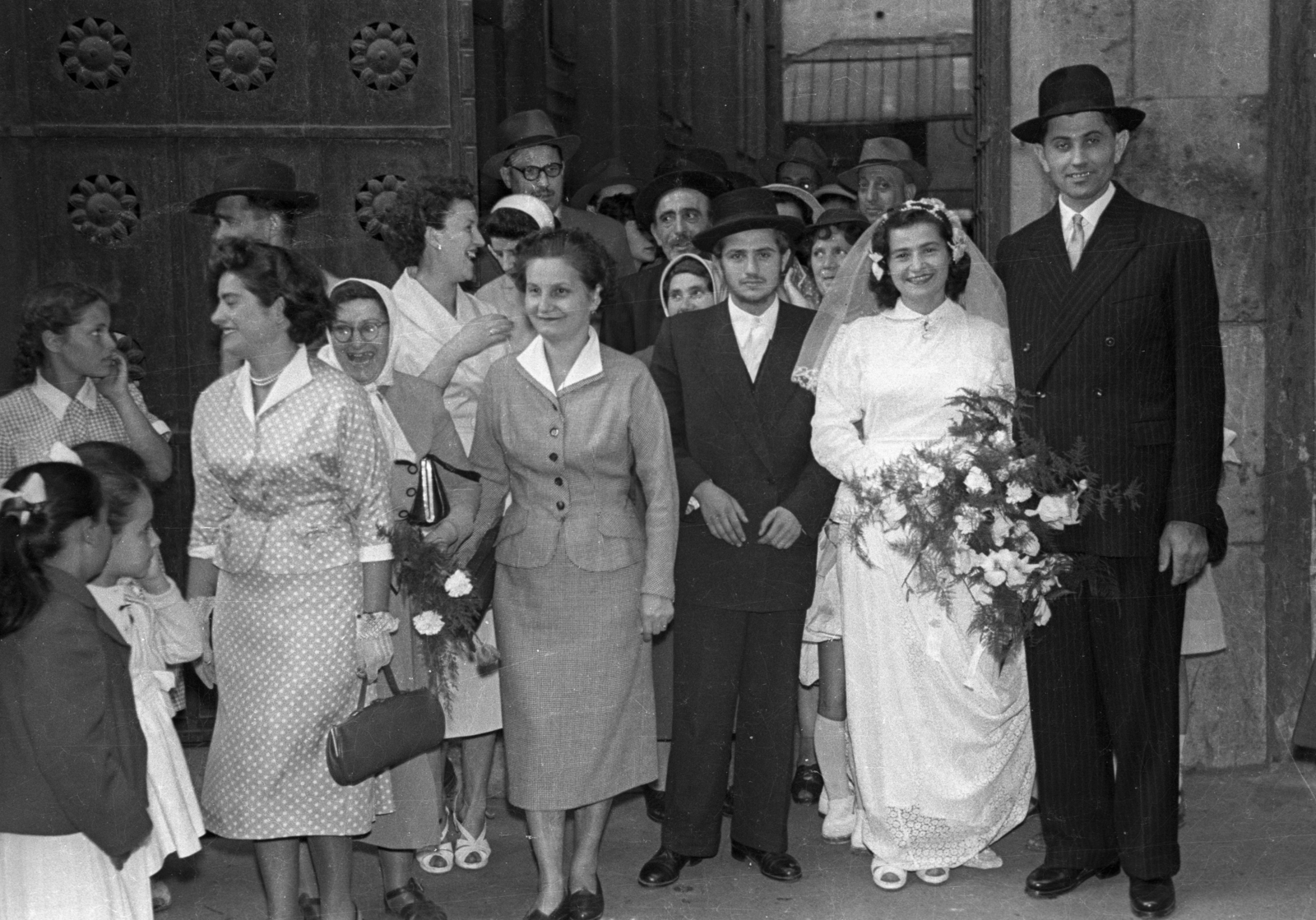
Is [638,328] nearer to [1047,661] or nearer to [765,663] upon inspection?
[765,663]

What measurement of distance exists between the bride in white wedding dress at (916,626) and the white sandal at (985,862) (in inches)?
2.9

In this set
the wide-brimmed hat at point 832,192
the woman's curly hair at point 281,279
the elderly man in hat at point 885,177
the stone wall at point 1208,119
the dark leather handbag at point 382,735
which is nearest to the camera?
the dark leather handbag at point 382,735

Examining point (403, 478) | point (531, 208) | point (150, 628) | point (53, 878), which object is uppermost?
point (531, 208)

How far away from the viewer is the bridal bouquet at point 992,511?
500 cm

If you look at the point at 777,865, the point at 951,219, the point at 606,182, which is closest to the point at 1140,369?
the point at 951,219

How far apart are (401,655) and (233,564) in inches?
26.5

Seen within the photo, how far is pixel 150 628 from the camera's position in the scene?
4.64m

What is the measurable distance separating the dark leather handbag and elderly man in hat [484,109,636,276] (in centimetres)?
252

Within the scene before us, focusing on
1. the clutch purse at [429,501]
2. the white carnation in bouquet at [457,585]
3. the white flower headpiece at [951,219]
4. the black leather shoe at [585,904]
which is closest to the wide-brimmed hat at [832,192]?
the white flower headpiece at [951,219]

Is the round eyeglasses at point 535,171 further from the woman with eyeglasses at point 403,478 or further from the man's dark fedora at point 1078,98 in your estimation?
the man's dark fedora at point 1078,98

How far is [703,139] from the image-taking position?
13367mm

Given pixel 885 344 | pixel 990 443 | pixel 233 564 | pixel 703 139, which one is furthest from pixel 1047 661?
pixel 703 139

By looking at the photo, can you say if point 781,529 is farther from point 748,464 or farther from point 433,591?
point 433,591

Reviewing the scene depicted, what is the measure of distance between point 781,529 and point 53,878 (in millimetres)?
2490
